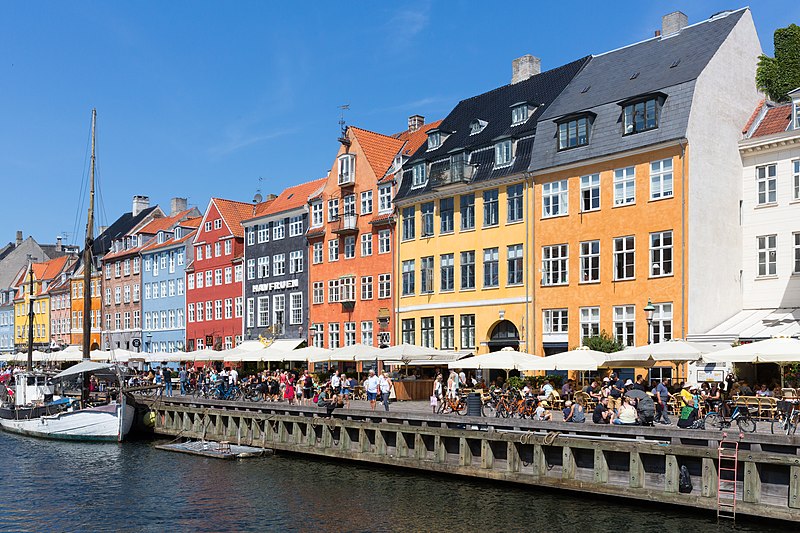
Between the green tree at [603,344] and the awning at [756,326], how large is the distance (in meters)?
3.17

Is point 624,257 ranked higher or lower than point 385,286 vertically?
higher

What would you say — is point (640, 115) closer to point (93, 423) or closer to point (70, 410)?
point (93, 423)

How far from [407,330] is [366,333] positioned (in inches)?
171

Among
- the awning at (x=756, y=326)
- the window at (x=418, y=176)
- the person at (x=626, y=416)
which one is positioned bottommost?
the person at (x=626, y=416)

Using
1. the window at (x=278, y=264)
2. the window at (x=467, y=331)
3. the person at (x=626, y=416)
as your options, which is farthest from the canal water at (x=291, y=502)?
the window at (x=278, y=264)

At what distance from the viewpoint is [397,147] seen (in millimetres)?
61969

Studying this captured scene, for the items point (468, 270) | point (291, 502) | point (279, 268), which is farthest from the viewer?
point (279, 268)

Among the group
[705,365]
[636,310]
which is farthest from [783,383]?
[636,310]

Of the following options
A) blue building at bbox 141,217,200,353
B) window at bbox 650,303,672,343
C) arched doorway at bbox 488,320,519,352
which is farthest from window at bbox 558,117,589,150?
blue building at bbox 141,217,200,353

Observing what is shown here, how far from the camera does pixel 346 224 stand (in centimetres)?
5962

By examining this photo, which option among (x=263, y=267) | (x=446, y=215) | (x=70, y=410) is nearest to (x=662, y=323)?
(x=446, y=215)

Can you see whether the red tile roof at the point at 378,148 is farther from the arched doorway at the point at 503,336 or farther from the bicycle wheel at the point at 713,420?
the bicycle wheel at the point at 713,420

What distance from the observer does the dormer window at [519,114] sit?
50.0 metres

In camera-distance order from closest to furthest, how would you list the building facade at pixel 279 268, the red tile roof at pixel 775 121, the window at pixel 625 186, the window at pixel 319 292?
the red tile roof at pixel 775 121 → the window at pixel 625 186 → the window at pixel 319 292 → the building facade at pixel 279 268
